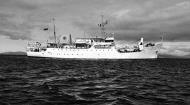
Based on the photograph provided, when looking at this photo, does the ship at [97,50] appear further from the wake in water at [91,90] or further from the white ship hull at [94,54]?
the wake in water at [91,90]

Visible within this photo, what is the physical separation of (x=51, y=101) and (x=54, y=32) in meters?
100

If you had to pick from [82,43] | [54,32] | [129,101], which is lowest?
[129,101]

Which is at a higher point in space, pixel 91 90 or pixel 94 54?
pixel 94 54

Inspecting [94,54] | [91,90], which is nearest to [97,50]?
[94,54]

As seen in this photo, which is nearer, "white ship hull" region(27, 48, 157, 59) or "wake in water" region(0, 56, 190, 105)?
"wake in water" region(0, 56, 190, 105)

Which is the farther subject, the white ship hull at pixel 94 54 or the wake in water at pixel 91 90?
the white ship hull at pixel 94 54

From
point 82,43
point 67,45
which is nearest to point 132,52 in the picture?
point 82,43

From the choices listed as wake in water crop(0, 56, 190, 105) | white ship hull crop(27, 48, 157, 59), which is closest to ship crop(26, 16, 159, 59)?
white ship hull crop(27, 48, 157, 59)

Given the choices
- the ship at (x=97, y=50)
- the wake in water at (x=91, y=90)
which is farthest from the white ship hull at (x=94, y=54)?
the wake in water at (x=91, y=90)

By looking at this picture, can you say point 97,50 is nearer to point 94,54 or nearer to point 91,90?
point 94,54

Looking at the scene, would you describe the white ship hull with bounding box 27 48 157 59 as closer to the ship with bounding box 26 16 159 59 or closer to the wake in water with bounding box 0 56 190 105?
the ship with bounding box 26 16 159 59

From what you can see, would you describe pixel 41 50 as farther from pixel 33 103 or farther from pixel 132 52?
pixel 33 103

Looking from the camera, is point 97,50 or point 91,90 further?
point 97,50

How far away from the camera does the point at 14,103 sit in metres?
7.22
